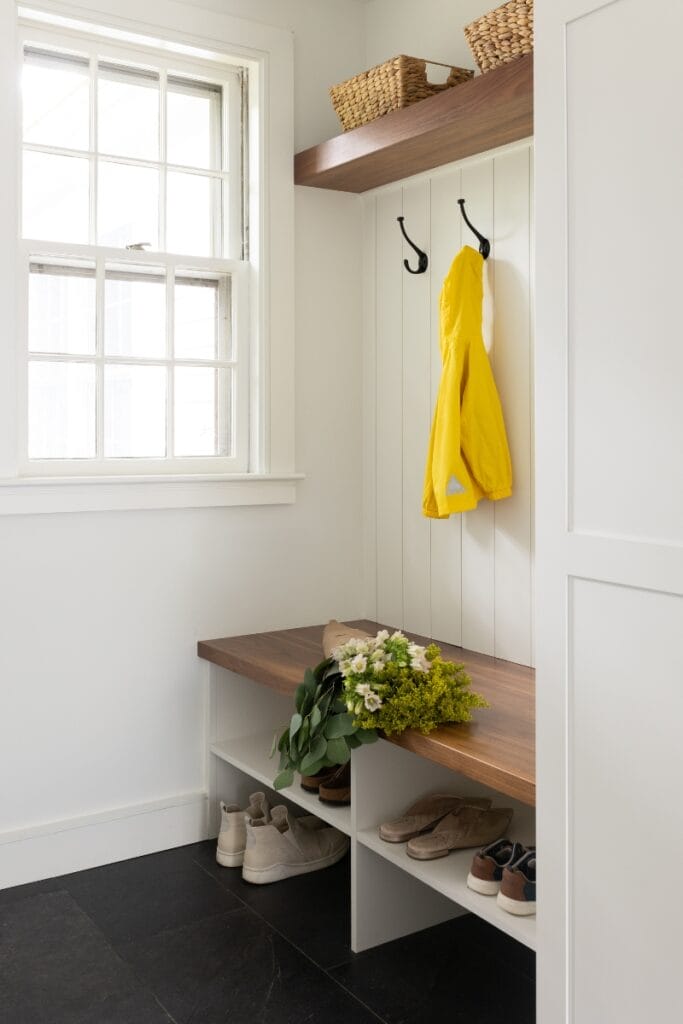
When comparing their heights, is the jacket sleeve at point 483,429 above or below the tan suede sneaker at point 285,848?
→ above

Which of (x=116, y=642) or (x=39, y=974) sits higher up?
(x=116, y=642)

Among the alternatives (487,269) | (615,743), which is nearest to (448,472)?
(487,269)

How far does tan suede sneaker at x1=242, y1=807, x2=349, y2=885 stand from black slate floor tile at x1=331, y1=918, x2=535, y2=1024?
0.46 m

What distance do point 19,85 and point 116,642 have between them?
1591 mm

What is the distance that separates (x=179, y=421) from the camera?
121 inches

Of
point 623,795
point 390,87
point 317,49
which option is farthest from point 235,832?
point 317,49

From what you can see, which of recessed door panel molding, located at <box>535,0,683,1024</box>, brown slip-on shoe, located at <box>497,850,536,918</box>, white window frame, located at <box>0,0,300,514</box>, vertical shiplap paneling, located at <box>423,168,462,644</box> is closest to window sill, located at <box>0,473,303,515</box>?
white window frame, located at <box>0,0,300,514</box>

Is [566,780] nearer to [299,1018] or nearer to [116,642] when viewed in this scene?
[299,1018]

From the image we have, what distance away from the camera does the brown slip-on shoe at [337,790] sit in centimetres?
257

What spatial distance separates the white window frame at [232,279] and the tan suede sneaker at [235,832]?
0.92 metres

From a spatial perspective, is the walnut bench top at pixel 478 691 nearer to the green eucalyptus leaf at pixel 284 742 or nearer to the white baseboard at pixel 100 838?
the green eucalyptus leaf at pixel 284 742

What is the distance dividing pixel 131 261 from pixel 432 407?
1009mm

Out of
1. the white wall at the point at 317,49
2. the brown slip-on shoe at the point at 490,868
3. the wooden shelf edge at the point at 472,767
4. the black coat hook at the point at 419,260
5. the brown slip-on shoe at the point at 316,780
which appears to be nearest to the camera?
the wooden shelf edge at the point at 472,767

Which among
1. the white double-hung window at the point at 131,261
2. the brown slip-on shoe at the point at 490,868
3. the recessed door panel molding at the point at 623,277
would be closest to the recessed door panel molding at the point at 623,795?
the recessed door panel molding at the point at 623,277
